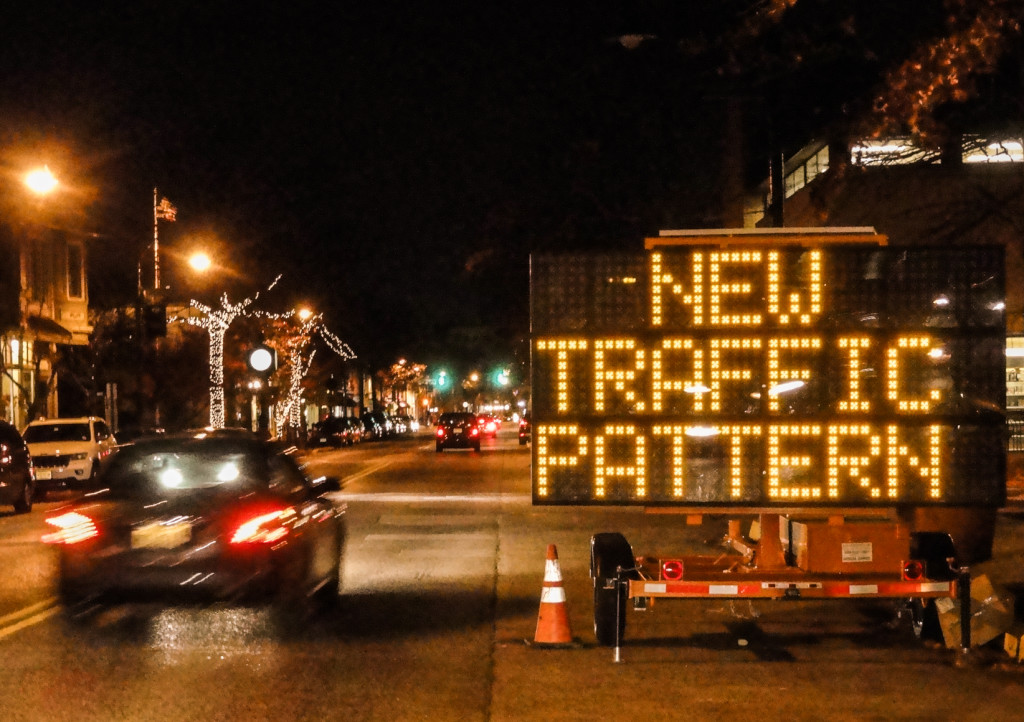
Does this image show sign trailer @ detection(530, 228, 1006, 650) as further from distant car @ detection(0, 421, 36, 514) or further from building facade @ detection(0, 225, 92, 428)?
building facade @ detection(0, 225, 92, 428)

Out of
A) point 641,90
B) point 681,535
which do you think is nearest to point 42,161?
point 641,90

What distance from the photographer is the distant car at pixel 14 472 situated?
22.4 metres

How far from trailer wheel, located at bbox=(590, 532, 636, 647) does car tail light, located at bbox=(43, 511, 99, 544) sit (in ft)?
13.7

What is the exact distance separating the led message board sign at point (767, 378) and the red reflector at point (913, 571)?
1.57ft

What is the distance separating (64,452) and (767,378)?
74.8 feet

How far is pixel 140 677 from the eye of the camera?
850 centimetres

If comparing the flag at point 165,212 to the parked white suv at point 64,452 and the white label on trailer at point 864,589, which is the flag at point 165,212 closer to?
the parked white suv at point 64,452

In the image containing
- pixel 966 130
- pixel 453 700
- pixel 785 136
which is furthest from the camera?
pixel 785 136

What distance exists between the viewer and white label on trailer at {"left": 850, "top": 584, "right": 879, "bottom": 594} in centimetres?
905

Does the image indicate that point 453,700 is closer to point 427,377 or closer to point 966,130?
point 966,130

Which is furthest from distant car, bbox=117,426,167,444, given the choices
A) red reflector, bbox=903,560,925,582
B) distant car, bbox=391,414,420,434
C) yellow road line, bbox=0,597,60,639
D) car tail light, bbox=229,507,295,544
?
distant car, bbox=391,414,420,434

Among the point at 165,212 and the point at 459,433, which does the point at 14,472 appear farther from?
the point at 459,433

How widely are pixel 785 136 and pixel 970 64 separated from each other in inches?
637

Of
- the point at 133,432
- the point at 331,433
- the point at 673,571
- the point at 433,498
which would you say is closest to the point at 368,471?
the point at 133,432
